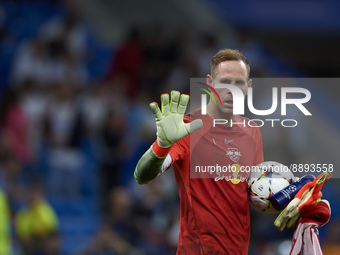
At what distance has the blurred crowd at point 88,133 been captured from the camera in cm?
641

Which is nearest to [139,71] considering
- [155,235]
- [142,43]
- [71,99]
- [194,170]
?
[142,43]

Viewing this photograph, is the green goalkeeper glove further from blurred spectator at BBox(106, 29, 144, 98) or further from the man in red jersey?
blurred spectator at BBox(106, 29, 144, 98)

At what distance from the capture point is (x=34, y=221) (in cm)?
641

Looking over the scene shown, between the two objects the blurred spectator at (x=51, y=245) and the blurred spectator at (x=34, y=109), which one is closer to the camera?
the blurred spectator at (x=51, y=245)

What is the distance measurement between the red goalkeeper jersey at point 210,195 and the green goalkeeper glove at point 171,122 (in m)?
0.27

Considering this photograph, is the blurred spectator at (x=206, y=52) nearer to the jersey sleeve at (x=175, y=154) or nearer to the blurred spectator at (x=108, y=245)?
the blurred spectator at (x=108, y=245)

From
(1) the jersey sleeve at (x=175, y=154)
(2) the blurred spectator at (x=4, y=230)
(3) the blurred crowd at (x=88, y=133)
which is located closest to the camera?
(1) the jersey sleeve at (x=175, y=154)

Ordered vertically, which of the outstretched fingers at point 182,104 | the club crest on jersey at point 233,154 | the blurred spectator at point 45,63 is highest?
the blurred spectator at point 45,63

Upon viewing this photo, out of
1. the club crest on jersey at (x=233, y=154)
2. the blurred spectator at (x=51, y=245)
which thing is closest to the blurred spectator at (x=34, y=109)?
the blurred spectator at (x=51, y=245)

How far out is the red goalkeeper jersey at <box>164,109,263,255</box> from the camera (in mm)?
3062

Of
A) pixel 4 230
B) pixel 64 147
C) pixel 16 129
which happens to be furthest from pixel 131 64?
pixel 4 230

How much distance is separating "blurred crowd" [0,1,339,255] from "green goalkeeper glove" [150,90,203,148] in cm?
324

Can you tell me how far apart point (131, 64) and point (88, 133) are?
69.6 inches

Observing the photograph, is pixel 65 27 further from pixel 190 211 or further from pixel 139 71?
pixel 190 211
